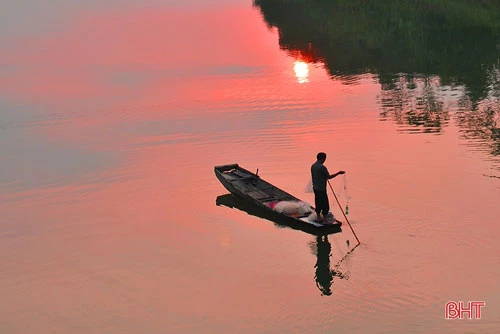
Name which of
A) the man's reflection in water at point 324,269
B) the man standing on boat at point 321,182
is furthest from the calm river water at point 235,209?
the man standing on boat at point 321,182

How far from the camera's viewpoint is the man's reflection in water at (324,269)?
15.0 meters

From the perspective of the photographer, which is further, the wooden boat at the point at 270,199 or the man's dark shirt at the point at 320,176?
the wooden boat at the point at 270,199

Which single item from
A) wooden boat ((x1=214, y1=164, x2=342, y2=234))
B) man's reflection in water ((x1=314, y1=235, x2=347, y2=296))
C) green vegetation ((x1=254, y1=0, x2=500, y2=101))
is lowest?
man's reflection in water ((x1=314, y1=235, x2=347, y2=296))

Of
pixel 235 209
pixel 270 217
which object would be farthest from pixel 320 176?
pixel 235 209

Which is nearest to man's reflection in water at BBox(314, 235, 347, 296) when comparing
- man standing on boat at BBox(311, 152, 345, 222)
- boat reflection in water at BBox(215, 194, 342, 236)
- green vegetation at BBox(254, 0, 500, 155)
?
boat reflection in water at BBox(215, 194, 342, 236)

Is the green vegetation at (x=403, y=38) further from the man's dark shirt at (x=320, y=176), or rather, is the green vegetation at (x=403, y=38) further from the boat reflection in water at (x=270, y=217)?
the man's dark shirt at (x=320, y=176)

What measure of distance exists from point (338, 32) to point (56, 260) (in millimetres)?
36172

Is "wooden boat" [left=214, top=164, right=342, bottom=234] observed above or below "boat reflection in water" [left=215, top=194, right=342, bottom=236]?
above

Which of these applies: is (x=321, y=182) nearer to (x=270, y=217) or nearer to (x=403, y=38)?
(x=270, y=217)

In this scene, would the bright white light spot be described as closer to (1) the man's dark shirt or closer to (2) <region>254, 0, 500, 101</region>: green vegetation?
(2) <region>254, 0, 500, 101</region>: green vegetation

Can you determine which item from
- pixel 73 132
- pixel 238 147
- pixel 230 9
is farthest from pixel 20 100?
pixel 230 9

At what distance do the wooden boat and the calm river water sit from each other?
0.33m

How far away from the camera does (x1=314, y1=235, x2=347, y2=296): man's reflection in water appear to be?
15.0m

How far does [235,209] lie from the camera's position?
19.8m
